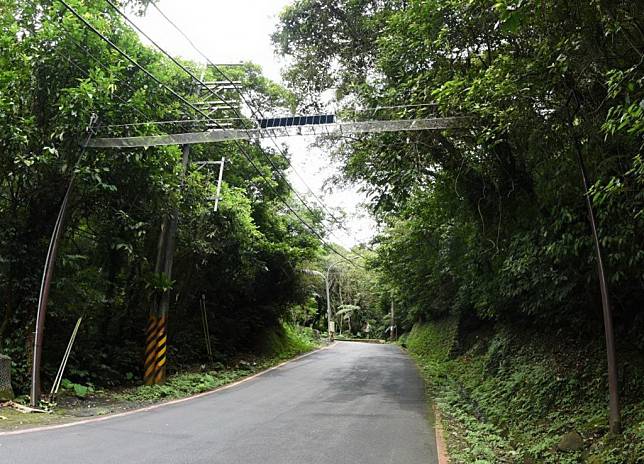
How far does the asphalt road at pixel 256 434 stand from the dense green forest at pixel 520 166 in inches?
40.8

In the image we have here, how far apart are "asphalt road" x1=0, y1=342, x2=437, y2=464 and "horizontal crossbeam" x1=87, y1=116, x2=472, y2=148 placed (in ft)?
15.5

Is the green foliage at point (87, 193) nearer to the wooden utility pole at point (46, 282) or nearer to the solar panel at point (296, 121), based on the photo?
the wooden utility pole at point (46, 282)

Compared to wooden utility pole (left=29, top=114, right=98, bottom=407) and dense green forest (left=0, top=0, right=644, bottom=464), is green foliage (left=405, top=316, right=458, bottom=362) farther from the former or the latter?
wooden utility pole (left=29, top=114, right=98, bottom=407)

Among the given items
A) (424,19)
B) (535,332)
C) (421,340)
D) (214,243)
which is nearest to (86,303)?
(214,243)

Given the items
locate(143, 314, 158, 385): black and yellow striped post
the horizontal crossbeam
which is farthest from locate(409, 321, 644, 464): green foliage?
locate(143, 314, 158, 385): black and yellow striped post

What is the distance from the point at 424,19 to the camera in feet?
22.9

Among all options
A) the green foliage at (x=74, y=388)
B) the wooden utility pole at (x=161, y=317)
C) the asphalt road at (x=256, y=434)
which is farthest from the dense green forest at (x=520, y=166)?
the green foliage at (x=74, y=388)

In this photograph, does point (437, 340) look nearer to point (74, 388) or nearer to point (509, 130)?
point (74, 388)

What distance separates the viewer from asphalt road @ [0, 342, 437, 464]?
5.28 meters

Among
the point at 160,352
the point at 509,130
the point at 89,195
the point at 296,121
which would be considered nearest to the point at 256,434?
the point at 296,121

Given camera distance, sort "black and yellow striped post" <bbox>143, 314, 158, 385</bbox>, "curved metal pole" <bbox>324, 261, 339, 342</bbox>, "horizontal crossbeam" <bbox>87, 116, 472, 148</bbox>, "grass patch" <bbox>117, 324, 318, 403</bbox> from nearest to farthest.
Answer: "horizontal crossbeam" <bbox>87, 116, 472, 148</bbox> < "grass patch" <bbox>117, 324, 318, 403</bbox> < "black and yellow striped post" <bbox>143, 314, 158, 385</bbox> < "curved metal pole" <bbox>324, 261, 339, 342</bbox>

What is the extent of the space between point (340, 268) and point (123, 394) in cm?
3349

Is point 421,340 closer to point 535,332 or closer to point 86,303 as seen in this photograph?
point 535,332

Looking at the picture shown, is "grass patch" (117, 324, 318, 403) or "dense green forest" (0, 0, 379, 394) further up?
"dense green forest" (0, 0, 379, 394)
